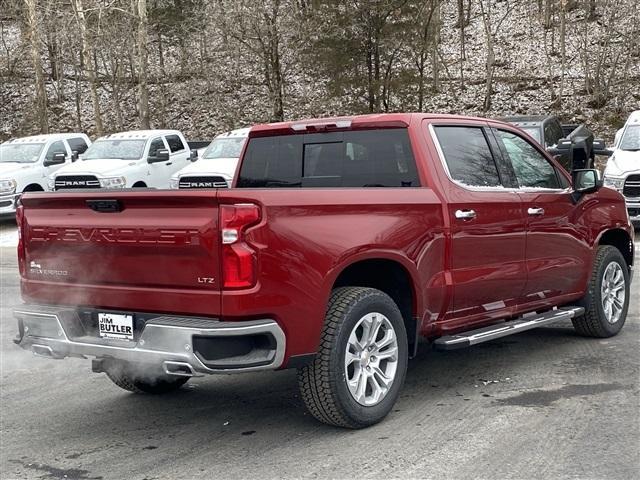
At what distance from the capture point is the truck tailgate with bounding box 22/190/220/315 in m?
4.32

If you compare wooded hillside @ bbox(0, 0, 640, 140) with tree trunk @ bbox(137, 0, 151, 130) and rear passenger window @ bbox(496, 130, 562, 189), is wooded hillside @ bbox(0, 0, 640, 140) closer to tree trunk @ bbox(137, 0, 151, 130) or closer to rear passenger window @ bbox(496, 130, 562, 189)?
tree trunk @ bbox(137, 0, 151, 130)

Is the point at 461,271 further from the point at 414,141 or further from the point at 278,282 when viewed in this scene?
the point at 278,282

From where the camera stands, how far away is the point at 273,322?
4348mm

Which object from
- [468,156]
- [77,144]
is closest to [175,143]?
[77,144]

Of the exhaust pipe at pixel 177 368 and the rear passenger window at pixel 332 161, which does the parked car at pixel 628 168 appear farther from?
the exhaust pipe at pixel 177 368

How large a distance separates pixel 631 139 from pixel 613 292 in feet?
29.7

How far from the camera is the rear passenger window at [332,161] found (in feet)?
18.3

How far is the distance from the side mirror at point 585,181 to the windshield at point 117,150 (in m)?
14.5

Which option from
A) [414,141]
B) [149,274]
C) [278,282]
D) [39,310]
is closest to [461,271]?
[414,141]

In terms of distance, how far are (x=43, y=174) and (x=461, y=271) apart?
16.5 meters

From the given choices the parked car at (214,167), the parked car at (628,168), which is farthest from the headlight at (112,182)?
the parked car at (628,168)

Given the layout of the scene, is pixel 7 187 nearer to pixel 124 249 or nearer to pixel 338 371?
pixel 124 249

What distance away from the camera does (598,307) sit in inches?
276

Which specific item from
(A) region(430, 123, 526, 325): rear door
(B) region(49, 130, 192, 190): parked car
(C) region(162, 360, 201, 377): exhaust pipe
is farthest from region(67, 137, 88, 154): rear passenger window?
(C) region(162, 360, 201, 377): exhaust pipe
